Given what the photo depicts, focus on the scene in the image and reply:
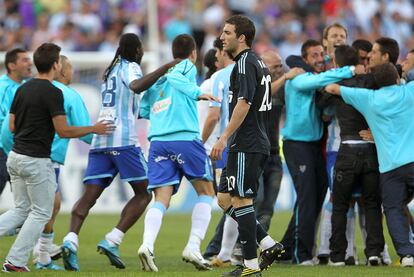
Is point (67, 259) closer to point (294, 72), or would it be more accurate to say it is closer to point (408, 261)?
point (294, 72)

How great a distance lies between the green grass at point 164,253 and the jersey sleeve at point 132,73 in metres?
2.17

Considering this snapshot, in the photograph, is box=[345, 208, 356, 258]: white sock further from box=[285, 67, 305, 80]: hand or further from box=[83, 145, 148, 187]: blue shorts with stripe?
box=[83, 145, 148, 187]: blue shorts with stripe

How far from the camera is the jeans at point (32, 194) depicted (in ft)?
36.1

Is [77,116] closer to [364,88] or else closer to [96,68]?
[364,88]

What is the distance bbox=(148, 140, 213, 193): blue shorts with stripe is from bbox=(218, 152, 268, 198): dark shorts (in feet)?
4.45

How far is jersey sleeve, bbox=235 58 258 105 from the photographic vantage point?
1025 cm

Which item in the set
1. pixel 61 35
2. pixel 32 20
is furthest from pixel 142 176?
pixel 32 20

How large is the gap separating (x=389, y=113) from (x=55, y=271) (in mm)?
4231

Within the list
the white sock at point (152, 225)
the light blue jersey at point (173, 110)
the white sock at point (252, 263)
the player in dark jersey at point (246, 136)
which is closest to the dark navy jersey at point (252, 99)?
the player in dark jersey at point (246, 136)

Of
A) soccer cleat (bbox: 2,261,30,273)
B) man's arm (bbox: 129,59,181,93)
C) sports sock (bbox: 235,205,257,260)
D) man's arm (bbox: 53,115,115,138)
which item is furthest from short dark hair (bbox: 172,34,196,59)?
soccer cleat (bbox: 2,261,30,273)

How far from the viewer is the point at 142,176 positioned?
1229 centimetres

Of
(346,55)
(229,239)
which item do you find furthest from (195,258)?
(346,55)

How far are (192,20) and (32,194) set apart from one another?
16163 millimetres

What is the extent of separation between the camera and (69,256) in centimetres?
1164
